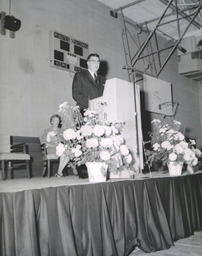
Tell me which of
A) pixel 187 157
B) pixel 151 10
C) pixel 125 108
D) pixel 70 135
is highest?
pixel 151 10

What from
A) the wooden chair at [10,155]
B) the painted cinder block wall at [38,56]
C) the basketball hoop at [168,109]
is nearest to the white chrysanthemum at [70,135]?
the wooden chair at [10,155]

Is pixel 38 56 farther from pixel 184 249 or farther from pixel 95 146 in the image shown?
pixel 184 249

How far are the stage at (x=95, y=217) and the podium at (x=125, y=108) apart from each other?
52 centimetres

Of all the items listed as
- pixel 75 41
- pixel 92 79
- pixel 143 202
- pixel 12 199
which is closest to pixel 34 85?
pixel 75 41

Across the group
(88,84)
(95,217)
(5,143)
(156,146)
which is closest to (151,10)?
(88,84)

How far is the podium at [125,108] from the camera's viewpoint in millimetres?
3182

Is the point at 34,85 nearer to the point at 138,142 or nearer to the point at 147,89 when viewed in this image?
the point at 138,142

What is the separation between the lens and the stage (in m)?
1.87

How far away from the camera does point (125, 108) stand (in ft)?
10.8

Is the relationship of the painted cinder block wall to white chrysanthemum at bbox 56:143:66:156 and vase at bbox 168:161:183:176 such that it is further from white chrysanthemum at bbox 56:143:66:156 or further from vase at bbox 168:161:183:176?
vase at bbox 168:161:183:176

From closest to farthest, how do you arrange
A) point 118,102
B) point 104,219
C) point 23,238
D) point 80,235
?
point 23,238, point 80,235, point 104,219, point 118,102

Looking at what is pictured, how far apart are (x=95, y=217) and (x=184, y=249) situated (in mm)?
1077

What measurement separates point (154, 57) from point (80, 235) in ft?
26.1

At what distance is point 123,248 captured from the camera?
96.7 inches
